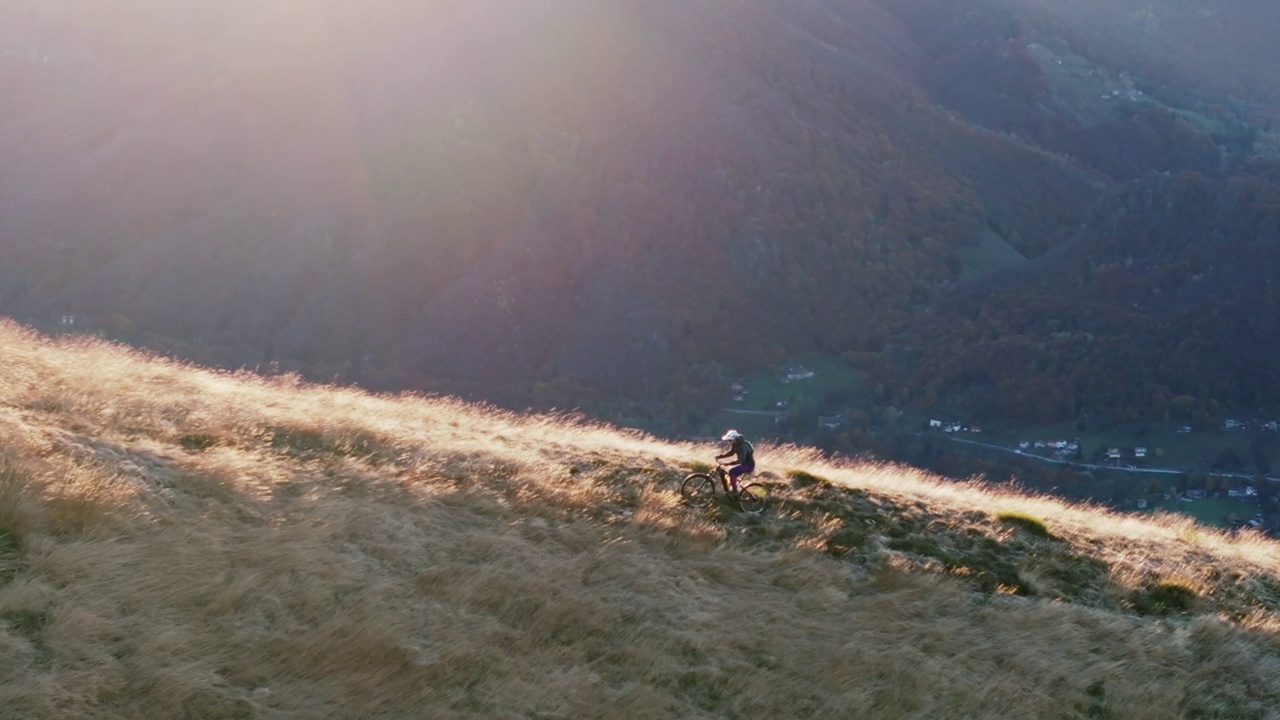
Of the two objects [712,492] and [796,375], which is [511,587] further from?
[796,375]

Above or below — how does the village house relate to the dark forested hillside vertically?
below

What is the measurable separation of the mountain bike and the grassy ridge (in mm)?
219

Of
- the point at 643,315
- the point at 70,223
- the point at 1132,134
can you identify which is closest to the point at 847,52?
the point at 1132,134

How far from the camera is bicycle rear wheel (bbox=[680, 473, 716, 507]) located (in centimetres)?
1103

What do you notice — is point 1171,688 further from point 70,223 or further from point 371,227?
point 70,223

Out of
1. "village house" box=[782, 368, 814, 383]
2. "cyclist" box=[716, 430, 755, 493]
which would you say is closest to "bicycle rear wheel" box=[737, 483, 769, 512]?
"cyclist" box=[716, 430, 755, 493]

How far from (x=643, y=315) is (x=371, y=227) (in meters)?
31.0

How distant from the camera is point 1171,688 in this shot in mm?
8633

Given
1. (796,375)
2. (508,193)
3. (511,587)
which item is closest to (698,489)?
(511,587)

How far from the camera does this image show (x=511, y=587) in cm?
820

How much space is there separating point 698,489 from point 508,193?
10552cm

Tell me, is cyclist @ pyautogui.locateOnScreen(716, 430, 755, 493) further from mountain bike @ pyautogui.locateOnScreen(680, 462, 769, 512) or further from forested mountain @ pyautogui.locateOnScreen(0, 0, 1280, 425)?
forested mountain @ pyautogui.locateOnScreen(0, 0, 1280, 425)

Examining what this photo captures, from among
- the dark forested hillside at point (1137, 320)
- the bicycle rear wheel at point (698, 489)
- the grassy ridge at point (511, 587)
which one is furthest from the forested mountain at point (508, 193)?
the bicycle rear wheel at point (698, 489)

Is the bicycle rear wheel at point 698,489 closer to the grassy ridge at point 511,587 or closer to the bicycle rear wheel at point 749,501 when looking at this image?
the grassy ridge at point 511,587
